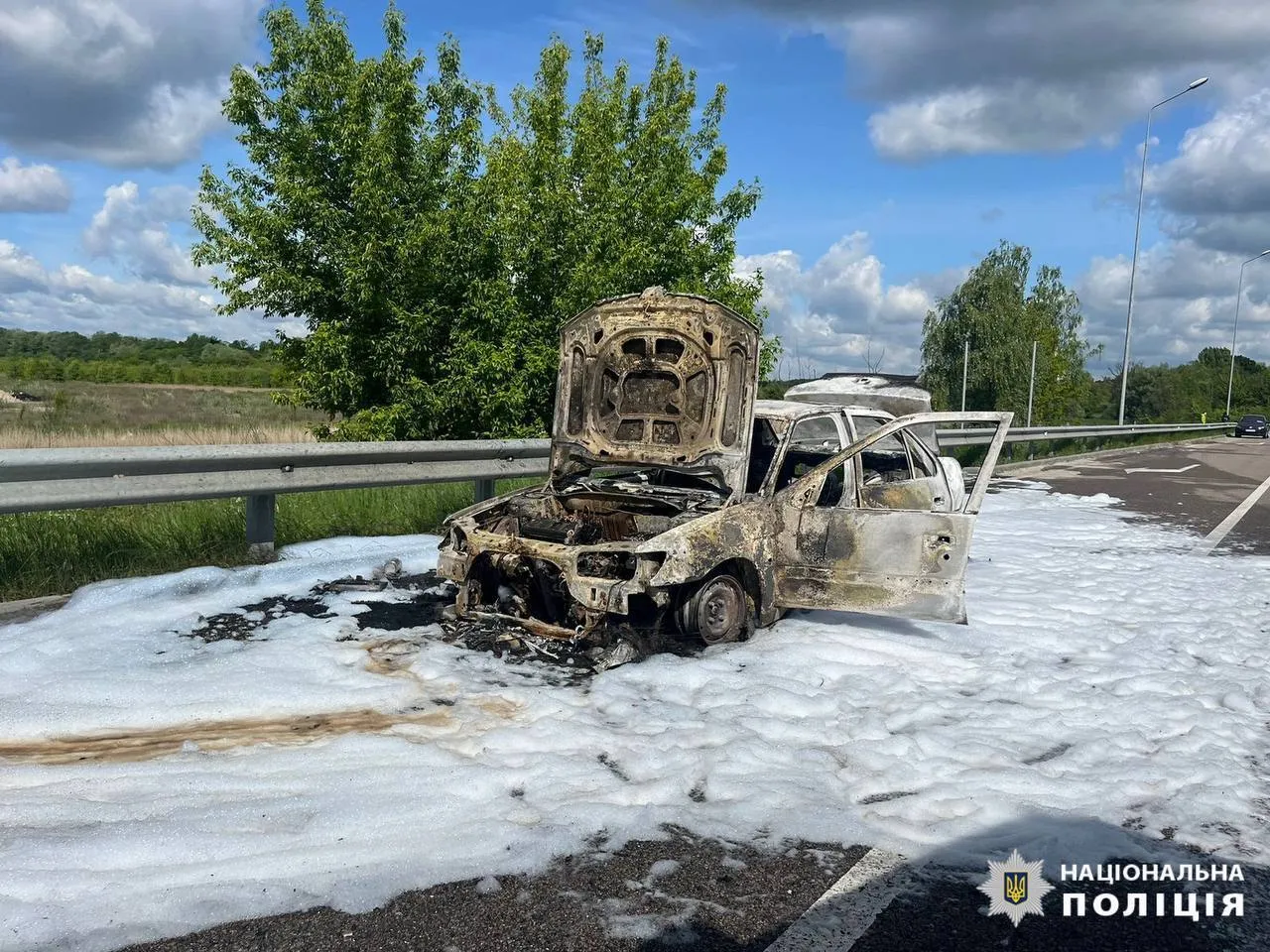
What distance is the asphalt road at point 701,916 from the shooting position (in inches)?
112

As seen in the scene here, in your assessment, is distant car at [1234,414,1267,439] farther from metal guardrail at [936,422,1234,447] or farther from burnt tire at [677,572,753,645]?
burnt tire at [677,572,753,645]

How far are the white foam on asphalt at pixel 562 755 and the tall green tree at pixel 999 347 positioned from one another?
62392mm

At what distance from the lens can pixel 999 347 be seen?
68.4m

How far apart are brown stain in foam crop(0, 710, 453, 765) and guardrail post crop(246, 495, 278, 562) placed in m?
3.38

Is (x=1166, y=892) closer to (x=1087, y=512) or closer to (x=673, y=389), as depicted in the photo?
(x=673, y=389)

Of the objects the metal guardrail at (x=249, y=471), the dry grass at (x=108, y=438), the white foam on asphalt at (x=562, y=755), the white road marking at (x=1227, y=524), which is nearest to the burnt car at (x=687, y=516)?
the white foam on asphalt at (x=562, y=755)

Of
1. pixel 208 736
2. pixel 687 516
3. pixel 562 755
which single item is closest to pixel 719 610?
pixel 687 516

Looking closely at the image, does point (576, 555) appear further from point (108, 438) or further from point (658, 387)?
point (108, 438)

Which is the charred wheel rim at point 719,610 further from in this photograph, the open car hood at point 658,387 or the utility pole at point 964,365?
the utility pole at point 964,365

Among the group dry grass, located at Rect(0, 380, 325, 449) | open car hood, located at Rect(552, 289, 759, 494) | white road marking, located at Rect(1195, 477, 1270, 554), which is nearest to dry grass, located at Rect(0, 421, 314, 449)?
dry grass, located at Rect(0, 380, 325, 449)

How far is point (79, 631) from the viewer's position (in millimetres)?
5664

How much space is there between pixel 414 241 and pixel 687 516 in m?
13.3

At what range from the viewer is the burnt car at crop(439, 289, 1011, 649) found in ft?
19.7

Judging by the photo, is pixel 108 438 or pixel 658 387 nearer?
pixel 658 387
